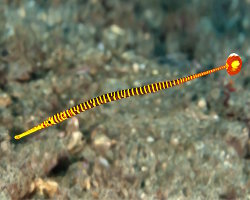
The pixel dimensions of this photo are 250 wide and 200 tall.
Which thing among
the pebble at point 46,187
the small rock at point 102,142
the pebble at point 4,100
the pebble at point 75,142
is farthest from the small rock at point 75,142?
the pebble at point 4,100

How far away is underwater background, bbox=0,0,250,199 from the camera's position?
3041 mm

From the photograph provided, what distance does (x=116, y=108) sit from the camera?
12.7ft

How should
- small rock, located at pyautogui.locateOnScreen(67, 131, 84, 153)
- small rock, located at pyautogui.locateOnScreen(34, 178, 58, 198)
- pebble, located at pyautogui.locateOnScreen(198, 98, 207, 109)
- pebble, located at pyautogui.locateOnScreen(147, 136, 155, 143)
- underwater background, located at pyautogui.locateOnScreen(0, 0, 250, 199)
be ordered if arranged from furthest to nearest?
pebble, located at pyautogui.locateOnScreen(198, 98, 207, 109)
pebble, located at pyautogui.locateOnScreen(147, 136, 155, 143)
small rock, located at pyautogui.locateOnScreen(67, 131, 84, 153)
underwater background, located at pyautogui.locateOnScreen(0, 0, 250, 199)
small rock, located at pyautogui.locateOnScreen(34, 178, 58, 198)

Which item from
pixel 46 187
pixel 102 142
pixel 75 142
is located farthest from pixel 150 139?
pixel 46 187

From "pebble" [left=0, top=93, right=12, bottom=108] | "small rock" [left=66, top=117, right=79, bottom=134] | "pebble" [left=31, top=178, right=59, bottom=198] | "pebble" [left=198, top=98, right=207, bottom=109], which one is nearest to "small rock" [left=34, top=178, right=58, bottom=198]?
"pebble" [left=31, top=178, right=59, bottom=198]

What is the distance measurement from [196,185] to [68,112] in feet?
4.81

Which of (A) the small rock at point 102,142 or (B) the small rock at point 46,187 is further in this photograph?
(A) the small rock at point 102,142

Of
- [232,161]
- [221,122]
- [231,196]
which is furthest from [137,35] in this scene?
[231,196]

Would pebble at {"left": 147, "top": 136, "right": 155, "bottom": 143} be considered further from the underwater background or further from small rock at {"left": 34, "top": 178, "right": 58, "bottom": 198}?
small rock at {"left": 34, "top": 178, "right": 58, "bottom": 198}

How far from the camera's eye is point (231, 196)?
319 centimetres

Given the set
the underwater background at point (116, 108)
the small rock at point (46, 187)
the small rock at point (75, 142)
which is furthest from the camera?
the small rock at point (75, 142)

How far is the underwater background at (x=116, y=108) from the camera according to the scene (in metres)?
3.04

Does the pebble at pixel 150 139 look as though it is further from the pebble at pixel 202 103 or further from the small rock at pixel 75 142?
the pebble at pixel 202 103

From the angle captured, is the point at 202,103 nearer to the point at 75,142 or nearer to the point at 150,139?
the point at 150,139
